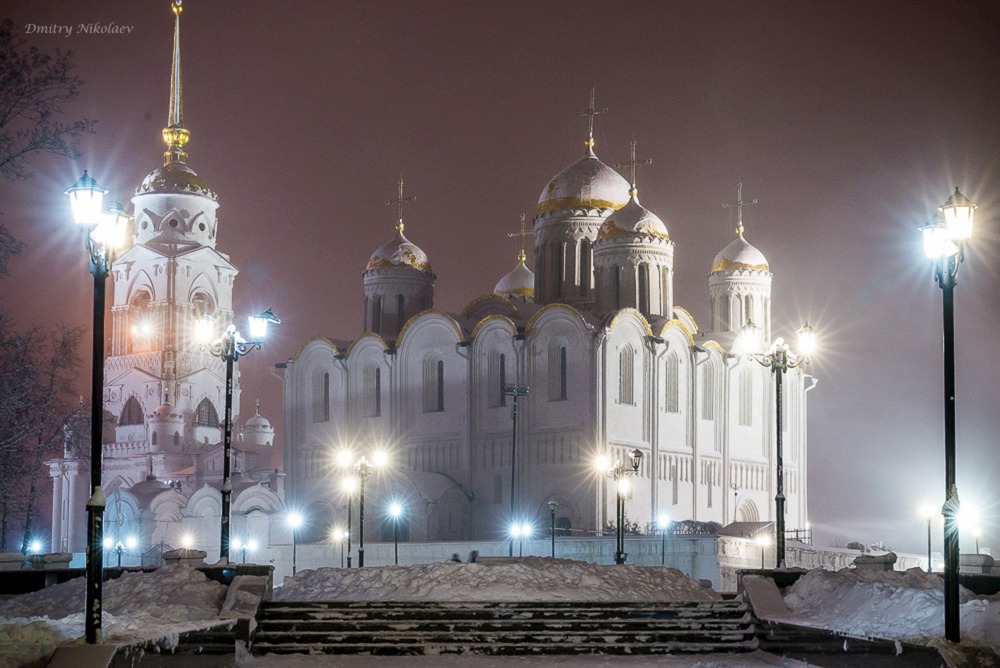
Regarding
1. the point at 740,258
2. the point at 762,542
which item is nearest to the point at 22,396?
the point at 762,542

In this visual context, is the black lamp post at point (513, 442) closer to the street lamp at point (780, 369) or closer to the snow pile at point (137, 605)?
the street lamp at point (780, 369)

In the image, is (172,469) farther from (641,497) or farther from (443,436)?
(641,497)

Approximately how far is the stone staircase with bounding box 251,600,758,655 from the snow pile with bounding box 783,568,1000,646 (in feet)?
3.05

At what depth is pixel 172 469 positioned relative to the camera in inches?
2768

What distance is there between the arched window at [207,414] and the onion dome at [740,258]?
96.1ft

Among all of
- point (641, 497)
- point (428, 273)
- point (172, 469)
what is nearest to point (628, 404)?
point (641, 497)

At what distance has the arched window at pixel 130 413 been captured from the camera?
251ft

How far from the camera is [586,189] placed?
54406 millimetres

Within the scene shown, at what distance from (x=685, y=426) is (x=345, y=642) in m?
32.9

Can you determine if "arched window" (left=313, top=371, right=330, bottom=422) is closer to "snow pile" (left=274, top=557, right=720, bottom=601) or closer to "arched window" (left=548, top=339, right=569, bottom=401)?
"arched window" (left=548, top=339, right=569, bottom=401)

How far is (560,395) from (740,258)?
44.1 feet

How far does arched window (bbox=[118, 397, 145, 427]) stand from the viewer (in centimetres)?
7656

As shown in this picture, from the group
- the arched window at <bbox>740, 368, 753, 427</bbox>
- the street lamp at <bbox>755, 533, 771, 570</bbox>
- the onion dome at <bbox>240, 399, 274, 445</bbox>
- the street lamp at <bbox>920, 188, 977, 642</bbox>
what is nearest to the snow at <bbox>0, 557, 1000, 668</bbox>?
the street lamp at <bbox>920, 188, 977, 642</bbox>

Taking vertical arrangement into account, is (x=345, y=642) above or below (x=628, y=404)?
below
